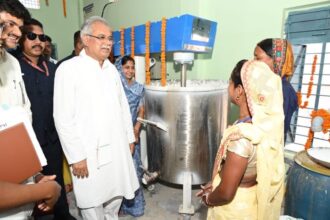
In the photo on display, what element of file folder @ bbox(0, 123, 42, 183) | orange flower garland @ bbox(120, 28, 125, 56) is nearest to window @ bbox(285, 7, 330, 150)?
orange flower garland @ bbox(120, 28, 125, 56)

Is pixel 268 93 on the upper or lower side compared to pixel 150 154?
upper

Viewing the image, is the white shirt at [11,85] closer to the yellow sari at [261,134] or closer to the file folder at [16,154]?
the file folder at [16,154]

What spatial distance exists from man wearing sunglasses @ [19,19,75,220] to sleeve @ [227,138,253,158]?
1.30 m

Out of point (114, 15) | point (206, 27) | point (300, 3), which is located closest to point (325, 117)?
point (300, 3)

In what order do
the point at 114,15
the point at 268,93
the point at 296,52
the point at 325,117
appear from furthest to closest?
the point at 114,15 < the point at 296,52 < the point at 325,117 < the point at 268,93

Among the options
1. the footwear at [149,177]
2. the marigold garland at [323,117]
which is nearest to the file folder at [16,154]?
the footwear at [149,177]

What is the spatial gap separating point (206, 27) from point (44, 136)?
157 centimetres

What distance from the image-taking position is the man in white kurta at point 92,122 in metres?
1.33

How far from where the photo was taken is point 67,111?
1.32 metres

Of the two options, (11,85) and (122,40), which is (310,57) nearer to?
(122,40)

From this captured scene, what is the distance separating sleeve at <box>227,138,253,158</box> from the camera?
33.1 inches

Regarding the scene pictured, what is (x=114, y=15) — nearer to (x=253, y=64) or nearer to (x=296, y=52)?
(x=296, y=52)

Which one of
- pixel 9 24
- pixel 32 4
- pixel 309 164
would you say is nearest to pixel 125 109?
pixel 9 24

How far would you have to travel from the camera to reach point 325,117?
5.29ft
